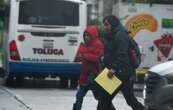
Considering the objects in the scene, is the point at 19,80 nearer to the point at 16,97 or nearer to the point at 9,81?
the point at 9,81

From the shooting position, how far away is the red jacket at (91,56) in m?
13.6

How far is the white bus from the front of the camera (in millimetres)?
22266

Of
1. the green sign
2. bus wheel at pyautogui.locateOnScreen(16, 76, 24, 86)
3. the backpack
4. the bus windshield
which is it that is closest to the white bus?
the bus windshield

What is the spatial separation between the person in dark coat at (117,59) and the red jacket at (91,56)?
3.02ft

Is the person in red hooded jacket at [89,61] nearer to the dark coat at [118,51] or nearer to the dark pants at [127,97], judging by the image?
the dark pants at [127,97]

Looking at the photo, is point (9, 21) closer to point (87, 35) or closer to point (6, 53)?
point (6, 53)

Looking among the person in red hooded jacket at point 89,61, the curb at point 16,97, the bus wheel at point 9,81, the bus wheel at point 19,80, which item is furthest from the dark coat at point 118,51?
the bus wheel at point 9,81

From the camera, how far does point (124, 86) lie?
41.2 feet

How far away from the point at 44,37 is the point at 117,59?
10124mm

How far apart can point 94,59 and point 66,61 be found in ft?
29.3

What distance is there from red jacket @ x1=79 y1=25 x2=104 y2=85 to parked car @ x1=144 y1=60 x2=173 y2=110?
270cm

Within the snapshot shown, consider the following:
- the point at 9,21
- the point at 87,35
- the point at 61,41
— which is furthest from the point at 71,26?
the point at 87,35

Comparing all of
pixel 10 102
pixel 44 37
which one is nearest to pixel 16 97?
pixel 10 102

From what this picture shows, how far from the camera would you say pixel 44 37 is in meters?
22.4
